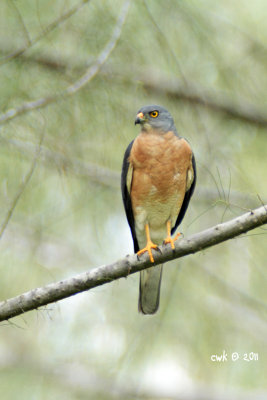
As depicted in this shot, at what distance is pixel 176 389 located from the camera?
5.43 metres

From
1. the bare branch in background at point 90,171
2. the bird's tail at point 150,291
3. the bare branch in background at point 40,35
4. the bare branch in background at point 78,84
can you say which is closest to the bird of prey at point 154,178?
the bird's tail at point 150,291

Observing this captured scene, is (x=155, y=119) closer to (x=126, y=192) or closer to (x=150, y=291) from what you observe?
(x=126, y=192)

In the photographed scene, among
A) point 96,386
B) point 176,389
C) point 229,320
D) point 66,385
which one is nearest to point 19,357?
point 66,385

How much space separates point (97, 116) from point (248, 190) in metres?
1.59

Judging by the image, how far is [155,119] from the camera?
16.2 ft

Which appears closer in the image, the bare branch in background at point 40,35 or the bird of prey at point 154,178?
the bare branch in background at point 40,35

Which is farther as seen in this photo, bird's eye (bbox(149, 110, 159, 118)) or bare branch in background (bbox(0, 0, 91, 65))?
bird's eye (bbox(149, 110, 159, 118))

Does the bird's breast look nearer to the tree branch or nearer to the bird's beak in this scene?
the bird's beak

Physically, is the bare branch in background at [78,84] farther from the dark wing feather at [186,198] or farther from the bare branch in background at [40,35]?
the dark wing feather at [186,198]

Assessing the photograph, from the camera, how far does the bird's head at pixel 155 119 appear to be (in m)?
4.92

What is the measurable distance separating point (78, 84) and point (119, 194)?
1.56 meters

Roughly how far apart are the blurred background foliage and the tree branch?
1.01m

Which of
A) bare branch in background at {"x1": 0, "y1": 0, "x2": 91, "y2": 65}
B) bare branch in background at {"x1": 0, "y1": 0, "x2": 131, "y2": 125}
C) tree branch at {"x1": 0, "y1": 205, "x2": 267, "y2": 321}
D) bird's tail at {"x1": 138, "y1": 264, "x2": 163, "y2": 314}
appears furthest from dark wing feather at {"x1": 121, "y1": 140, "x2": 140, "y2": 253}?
tree branch at {"x1": 0, "y1": 205, "x2": 267, "y2": 321}

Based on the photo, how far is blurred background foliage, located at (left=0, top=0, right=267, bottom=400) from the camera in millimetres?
4434
